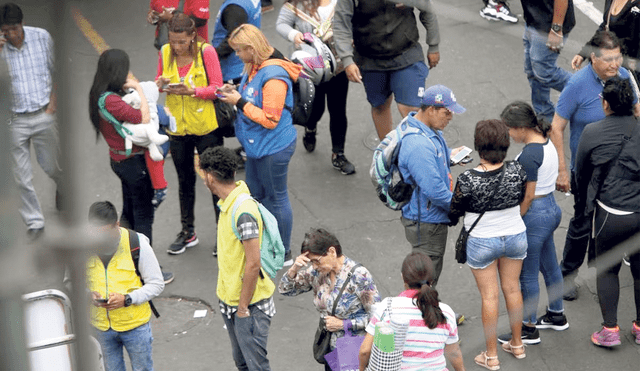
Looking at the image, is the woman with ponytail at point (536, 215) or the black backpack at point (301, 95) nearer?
the woman with ponytail at point (536, 215)

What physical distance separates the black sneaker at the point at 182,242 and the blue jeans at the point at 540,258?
103 inches

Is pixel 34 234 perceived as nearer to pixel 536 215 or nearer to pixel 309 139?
pixel 536 215

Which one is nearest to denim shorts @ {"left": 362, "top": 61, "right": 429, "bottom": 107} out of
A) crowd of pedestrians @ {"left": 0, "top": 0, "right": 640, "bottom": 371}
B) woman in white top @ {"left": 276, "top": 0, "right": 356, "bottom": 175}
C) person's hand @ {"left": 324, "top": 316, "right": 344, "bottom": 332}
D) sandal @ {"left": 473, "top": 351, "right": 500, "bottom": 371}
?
crowd of pedestrians @ {"left": 0, "top": 0, "right": 640, "bottom": 371}

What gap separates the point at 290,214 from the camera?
6.48 m

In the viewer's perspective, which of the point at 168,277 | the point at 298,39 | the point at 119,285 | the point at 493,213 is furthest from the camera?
the point at 298,39

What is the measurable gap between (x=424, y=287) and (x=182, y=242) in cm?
310

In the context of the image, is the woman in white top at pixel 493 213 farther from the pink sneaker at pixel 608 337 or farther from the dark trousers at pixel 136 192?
the dark trousers at pixel 136 192

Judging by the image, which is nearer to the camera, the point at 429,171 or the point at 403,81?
the point at 429,171

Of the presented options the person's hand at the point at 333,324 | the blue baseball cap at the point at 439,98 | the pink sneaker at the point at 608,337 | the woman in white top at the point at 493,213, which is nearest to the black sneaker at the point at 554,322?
the pink sneaker at the point at 608,337

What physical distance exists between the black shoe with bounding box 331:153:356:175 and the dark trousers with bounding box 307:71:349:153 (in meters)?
0.06

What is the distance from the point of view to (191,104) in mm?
6305

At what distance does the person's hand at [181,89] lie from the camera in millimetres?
6133

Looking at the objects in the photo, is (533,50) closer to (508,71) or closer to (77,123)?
(508,71)

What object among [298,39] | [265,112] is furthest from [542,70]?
[265,112]
